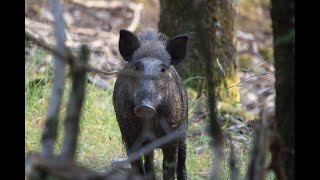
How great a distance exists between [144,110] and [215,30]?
3.89 metres

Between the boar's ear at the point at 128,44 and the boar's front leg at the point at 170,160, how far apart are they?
843 mm

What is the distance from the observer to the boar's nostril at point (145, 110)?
202 inches

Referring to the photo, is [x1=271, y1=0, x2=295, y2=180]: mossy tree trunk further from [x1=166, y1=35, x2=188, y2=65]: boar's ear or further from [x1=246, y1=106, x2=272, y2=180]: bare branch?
[x1=166, y1=35, x2=188, y2=65]: boar's ear

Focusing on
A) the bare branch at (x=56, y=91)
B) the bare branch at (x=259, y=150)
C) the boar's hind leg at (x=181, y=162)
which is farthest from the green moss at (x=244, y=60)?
the bare branch at (x=56, y=91)

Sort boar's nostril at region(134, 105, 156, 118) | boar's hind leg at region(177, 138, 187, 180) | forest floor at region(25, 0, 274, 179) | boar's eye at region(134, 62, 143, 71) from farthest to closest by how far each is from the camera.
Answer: forest floor at region(25, 0, 274, 179) < boar's hind leg at region(177, 138, 187, 180) < boar's eye at region(134, 62, 143, 71) < boar's nostril at region(134, 105, 156, 118)

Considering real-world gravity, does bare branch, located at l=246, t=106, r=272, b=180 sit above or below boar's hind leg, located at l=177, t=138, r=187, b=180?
above

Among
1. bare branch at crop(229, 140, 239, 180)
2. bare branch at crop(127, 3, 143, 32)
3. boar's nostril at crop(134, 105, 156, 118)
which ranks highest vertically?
bare branch at crop(127, 3, 143, 32)

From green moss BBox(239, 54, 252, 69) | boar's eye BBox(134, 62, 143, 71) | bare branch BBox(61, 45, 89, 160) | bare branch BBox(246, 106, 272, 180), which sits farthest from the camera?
green moss BBox(239, 54, 252, 69)

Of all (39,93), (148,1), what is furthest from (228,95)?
(148,1)

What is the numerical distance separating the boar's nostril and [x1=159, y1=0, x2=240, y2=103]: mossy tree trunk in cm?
351

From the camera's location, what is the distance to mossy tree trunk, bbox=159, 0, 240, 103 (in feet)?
28.9

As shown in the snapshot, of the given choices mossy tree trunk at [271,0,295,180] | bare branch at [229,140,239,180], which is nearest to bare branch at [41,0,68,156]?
bare branch at [229,140,239,180]

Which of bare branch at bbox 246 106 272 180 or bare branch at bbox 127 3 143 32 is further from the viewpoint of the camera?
bare branch at bbox 127 3 143 32
